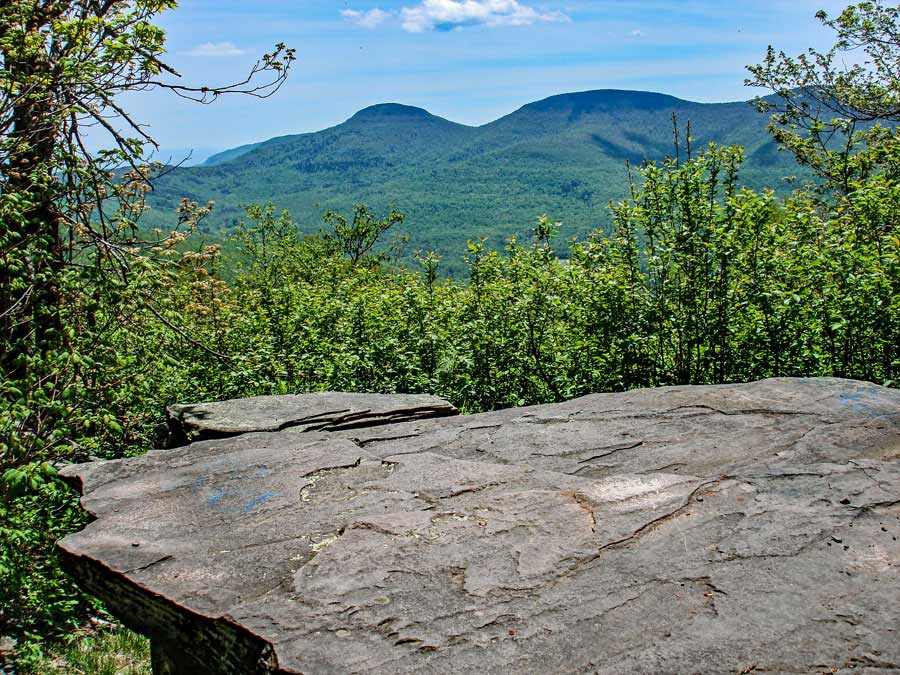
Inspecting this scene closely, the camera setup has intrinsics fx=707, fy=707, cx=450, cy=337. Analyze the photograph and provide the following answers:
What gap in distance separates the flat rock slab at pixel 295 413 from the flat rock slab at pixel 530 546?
0.60m

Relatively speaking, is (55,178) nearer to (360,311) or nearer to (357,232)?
(360,311)

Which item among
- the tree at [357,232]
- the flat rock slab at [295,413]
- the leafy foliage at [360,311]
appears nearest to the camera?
the flat rock slab at [295,413]

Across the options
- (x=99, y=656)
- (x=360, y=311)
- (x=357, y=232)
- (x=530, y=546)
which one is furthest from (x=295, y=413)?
(x=357, y=232)

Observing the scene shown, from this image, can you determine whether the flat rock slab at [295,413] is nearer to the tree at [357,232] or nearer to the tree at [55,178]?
the tree at [55,178]

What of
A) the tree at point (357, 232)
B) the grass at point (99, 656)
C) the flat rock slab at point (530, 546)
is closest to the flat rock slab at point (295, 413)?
the flat rock slab at point (530, 546)

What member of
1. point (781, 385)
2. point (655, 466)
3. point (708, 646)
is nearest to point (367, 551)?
point (708, 646)

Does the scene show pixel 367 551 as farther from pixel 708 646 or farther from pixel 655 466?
pixel 655 466

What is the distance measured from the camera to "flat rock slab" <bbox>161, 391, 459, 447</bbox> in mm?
6898

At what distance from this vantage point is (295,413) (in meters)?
7.18

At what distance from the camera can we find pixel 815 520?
405 centimetres

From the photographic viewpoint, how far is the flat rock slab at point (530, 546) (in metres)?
3.20

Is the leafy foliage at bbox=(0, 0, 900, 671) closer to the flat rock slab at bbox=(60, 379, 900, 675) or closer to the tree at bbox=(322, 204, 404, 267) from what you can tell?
the flat rock slab at bbox=(60, 379, 900, 675)

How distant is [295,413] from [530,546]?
12.4 feet

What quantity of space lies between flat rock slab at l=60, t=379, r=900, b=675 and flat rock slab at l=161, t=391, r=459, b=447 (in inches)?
23.7
